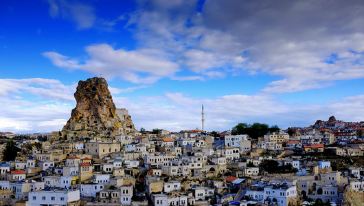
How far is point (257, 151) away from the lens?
57156 mm

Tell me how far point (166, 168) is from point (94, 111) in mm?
25632

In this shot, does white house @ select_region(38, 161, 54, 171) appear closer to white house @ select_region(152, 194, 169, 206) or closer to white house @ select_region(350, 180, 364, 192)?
white house @ select_region(152, 194, 169, 206)

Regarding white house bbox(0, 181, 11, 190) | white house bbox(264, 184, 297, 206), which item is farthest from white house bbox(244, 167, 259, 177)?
white house bbox(0, 181, 11, 190)

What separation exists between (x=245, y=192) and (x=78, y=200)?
545 inches

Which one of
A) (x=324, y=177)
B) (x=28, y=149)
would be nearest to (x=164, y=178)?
(x=324, y=177)

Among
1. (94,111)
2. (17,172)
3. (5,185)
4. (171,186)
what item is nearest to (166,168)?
(171,186)

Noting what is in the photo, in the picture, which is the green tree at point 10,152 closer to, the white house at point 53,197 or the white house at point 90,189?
the white house at point 90,189

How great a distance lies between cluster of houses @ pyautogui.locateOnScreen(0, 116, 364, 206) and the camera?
126 feet

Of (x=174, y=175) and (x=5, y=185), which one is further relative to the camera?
(x=174, y=175)

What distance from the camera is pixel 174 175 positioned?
1790 inches

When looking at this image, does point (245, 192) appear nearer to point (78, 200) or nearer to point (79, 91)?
point (78, 200)

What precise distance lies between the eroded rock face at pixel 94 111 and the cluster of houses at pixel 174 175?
6569 millimetres

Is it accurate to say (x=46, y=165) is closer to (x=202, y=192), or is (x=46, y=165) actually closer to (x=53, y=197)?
(x=53, y=197)

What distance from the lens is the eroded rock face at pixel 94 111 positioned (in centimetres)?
6712
